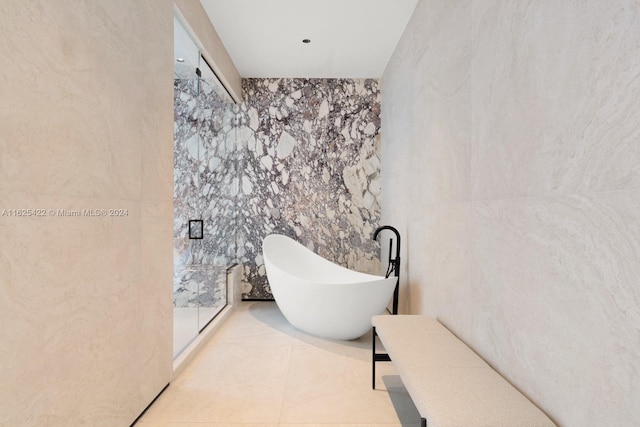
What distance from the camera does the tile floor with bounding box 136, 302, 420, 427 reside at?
1822 mm

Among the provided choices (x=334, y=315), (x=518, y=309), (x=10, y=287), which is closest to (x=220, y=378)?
(x=334, y=315)

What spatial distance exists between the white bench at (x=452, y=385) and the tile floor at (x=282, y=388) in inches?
16.9

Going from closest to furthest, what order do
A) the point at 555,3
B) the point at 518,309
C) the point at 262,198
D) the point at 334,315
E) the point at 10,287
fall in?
1. the point at 10,287
2. the point at 555,3
3. the point at 518,309
4. the point at 334,315
5. the point at 262,198

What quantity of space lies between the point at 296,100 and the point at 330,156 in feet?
2.53

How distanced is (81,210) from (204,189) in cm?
180

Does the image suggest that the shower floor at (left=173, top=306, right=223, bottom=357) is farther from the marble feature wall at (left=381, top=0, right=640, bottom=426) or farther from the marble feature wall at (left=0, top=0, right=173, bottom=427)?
the marble feature wall at (left=381, top=0, right=640, bottom=426)

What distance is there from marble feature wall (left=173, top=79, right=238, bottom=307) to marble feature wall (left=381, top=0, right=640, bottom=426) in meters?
1.75

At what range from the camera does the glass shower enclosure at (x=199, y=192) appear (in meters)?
2.48

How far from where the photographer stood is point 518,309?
1351 millimetres

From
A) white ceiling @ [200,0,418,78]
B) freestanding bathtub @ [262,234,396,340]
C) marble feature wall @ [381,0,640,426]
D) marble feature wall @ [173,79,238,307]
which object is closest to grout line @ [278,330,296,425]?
freestanding bathtub @ [262,234,396,340]

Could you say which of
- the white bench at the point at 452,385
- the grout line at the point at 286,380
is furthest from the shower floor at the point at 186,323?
the white bench at the point at 452,385

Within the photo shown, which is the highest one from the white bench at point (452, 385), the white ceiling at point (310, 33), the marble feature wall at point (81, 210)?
the white ceiling at point (310, 33)

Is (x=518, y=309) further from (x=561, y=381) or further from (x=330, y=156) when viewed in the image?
(x=330, y=156)

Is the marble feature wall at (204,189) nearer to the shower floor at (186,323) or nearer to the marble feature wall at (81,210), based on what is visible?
the shower floor at (186,323)
